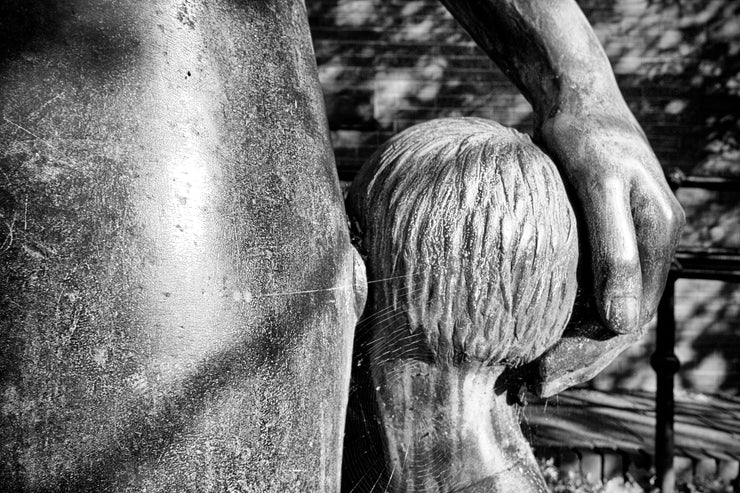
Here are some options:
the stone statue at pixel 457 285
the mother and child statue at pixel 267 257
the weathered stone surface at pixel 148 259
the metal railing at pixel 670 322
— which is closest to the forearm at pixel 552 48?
the mother and child statue at pixel 267 257

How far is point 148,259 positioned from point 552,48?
81 centimetres

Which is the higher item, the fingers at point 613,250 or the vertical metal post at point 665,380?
the fingers at point 613,250

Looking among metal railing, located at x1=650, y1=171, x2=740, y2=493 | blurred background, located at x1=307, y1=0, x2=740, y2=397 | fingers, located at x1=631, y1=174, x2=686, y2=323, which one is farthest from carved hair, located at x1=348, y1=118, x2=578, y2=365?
blurred background, located at x1=307, y1=0, x2=740, y2=397

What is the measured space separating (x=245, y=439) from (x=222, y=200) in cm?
28

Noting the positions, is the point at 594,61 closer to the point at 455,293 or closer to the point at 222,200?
the point at 455,293

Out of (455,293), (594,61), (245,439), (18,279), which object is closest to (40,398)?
(18,279)

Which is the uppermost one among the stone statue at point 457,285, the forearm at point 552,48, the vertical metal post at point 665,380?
the forearm at point 552,48

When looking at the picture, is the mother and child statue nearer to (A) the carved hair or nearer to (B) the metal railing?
(A) the carved hair

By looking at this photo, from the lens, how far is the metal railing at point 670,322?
124 inches

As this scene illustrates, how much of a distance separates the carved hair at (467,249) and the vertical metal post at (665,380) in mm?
2210

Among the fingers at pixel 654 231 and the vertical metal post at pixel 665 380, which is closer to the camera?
the fingers at pixel 654 231

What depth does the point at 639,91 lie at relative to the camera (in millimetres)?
5664

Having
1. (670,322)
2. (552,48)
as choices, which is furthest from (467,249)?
(670,322)

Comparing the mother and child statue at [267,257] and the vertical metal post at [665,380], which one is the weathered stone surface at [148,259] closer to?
the mother and child statue at [267,257]
